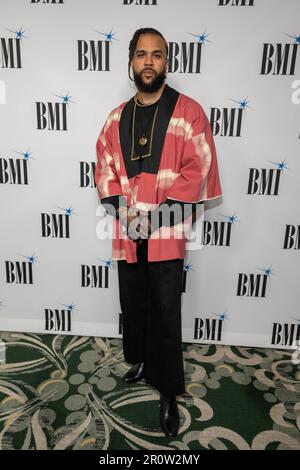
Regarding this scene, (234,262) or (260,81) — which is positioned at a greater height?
(260,81)

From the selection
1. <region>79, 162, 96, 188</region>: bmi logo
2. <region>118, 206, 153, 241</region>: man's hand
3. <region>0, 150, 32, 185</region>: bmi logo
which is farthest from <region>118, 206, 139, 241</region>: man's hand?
<region>0, 150, 32, 185</region>: bmi logo

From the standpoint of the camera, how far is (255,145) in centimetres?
213

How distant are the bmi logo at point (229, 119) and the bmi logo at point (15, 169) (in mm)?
1039

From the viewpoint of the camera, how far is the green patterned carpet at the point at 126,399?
177cm

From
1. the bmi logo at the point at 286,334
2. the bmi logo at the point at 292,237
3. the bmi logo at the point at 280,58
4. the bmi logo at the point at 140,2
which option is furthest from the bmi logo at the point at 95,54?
the bmi logo at the point at 286,334

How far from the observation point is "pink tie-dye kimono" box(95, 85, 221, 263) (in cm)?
172

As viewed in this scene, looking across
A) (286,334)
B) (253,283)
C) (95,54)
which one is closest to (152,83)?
(95,54)

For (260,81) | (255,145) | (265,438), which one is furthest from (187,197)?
(265,438)

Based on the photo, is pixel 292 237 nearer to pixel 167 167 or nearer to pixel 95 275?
pixel 167 167

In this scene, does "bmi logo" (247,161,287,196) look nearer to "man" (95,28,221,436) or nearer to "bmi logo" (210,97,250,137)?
"bmi logo" (210,97,250,137)

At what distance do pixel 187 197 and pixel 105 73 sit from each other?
87cm

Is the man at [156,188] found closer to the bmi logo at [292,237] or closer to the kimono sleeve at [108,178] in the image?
the kimono sleeve at [108,178]

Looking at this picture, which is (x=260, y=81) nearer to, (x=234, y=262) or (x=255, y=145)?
(x=255, y=145)

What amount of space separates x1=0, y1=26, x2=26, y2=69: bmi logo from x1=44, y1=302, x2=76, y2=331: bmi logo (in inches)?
55.7
